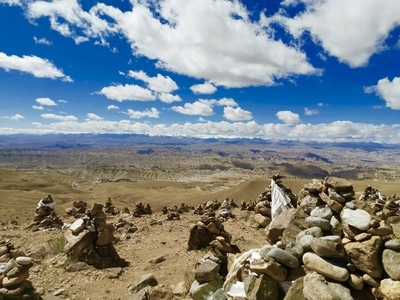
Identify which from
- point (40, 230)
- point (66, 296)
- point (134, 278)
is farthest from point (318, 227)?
point (40, 230)

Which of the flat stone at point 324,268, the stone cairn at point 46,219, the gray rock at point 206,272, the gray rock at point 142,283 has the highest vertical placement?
the flat stone at point 324,268

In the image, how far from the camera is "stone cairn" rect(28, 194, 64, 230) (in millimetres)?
22750

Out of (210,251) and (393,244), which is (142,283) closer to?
(210,251)

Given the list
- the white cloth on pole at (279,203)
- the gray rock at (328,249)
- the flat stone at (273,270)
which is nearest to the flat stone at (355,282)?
the gray rock at (328,249)

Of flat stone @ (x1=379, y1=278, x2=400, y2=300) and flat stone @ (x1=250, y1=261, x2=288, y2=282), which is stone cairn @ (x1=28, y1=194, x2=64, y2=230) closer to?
flat stone @ (x1=250, y1=261, x2=288, y2=282)

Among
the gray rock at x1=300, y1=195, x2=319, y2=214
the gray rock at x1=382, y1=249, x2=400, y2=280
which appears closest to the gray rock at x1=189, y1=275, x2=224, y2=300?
the gray rock at x1=300, y1=195, x2=319, y2=214

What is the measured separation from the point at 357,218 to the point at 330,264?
1.55m

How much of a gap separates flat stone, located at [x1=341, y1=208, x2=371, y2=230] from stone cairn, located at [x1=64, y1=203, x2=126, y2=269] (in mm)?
10532

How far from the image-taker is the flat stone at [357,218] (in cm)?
740

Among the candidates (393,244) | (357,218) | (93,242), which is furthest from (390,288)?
(93,242)

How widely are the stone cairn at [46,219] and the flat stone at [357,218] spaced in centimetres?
2164

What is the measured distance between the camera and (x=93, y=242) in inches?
555

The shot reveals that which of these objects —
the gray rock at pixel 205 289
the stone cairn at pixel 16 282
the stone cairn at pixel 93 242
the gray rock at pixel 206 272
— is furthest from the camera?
the stone cairn at pixel 93 242

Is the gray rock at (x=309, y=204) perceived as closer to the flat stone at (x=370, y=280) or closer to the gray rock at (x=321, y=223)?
the gray rock at (x=321, y=223)
